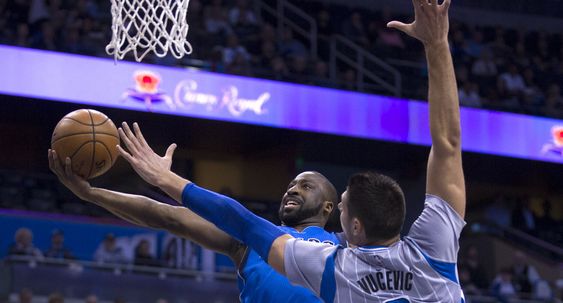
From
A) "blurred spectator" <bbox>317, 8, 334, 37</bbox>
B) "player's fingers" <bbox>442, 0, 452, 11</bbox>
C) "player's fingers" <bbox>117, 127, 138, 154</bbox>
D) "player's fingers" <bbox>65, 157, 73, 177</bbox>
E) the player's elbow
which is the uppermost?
"blurred spectator" <bbox>317, 8, 334, 37</bbox>

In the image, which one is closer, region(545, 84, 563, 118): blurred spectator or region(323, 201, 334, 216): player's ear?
region(323, 201, 334, 216): player's ear

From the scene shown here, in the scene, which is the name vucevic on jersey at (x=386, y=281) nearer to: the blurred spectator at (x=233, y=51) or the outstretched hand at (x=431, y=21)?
the outstretched hand at (x=431, y=21)

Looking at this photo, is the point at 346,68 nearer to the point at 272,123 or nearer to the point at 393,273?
the point at 272,123

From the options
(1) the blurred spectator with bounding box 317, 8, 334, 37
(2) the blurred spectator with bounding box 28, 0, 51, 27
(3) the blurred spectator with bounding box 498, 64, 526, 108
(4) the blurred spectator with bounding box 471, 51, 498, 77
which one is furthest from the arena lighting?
(1) the blurred spectator with bounding box 317, 8, 334, 37

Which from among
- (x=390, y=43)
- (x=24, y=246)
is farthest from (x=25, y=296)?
(x=390, y=43)

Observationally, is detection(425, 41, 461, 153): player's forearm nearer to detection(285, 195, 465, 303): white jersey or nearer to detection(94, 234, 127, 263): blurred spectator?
detection(285, 195, 465, 303): white jersey

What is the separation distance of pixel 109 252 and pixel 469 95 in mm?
6231

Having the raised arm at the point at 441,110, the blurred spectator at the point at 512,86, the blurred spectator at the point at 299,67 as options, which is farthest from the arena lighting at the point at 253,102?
the raised arm at the point at 441,110

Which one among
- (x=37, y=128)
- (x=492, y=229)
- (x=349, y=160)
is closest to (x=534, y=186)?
(x=492, y=229)

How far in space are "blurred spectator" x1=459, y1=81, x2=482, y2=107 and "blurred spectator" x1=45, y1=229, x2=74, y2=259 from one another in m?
6.14

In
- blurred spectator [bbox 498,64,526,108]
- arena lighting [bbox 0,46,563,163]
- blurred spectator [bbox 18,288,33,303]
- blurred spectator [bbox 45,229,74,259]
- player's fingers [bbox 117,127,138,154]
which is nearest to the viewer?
player's fingers [bbox 117,127,138,154]

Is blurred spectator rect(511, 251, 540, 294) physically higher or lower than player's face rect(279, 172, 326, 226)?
lower

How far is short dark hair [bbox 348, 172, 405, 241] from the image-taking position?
106 inches

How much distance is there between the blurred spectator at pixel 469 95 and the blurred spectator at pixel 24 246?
21.3 feet
